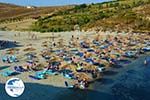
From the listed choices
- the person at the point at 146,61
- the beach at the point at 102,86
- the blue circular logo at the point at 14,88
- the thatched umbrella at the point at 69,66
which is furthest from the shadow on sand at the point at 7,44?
the blue circular logo at the point at 14,88

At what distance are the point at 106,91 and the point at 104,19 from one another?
9122cm

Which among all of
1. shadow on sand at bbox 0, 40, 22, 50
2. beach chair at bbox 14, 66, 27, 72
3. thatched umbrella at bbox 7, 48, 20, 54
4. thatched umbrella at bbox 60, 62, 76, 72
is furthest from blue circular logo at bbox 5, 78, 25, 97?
shadow on sand at bbox 0, 40, 22, 50

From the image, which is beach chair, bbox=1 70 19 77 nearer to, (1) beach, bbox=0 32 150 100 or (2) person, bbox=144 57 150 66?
(1) beach, bbox=0 32 150 100

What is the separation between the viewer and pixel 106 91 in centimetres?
5941

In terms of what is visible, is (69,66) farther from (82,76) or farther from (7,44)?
(7,44)

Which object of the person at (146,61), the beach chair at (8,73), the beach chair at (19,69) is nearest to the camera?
the beach chair at (8,73)

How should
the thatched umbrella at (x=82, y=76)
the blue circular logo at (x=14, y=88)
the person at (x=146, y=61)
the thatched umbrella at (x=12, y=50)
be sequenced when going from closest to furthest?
the blue circular logo at (x=14, y=88), the thatched umbrella at (x=82, y=76), the person at (x=146, y=61), the thatched umbrella at (x=12, y=50)

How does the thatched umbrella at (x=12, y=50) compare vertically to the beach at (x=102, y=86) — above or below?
above

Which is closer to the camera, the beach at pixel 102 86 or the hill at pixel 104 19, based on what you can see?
the beach at pixel 102 86

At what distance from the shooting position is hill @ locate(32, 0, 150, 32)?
13900 centimetres

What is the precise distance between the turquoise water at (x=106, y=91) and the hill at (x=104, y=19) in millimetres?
67527

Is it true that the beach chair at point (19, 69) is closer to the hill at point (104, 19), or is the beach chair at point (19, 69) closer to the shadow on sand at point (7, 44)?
the shadow on sand at point (7, 44)

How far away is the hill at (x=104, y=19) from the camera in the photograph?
139 m

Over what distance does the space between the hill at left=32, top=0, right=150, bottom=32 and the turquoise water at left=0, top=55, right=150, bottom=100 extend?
222ft
